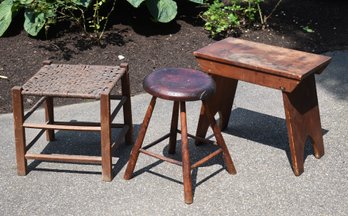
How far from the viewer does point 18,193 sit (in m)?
3.54

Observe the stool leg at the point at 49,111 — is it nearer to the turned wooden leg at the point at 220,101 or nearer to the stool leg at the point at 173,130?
the stool leg at the point at 173,130

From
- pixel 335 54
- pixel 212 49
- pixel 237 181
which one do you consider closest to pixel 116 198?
pixel 237 181

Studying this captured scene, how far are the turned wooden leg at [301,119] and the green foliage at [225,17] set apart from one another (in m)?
2.21

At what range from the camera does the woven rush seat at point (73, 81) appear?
3.49 metres

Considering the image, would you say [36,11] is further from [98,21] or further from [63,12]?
[98,21]

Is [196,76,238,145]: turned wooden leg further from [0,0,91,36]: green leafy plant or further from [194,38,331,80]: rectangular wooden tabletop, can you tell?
[0,0,91,36]: green leafy plant

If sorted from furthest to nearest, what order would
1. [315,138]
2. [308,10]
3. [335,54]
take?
[308,10] < [335,54] < [315,138]

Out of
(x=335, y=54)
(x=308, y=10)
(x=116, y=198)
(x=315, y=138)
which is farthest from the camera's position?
(x=308, y=10)

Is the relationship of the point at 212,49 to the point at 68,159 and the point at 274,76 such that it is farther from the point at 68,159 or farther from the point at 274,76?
the point at 68,159

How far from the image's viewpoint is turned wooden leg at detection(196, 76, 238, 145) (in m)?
4.00

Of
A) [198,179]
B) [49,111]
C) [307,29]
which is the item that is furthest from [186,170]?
[307,29]

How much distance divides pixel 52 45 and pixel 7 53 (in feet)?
1.41

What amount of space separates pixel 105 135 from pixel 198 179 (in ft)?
2.15

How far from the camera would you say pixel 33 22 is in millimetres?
5594
